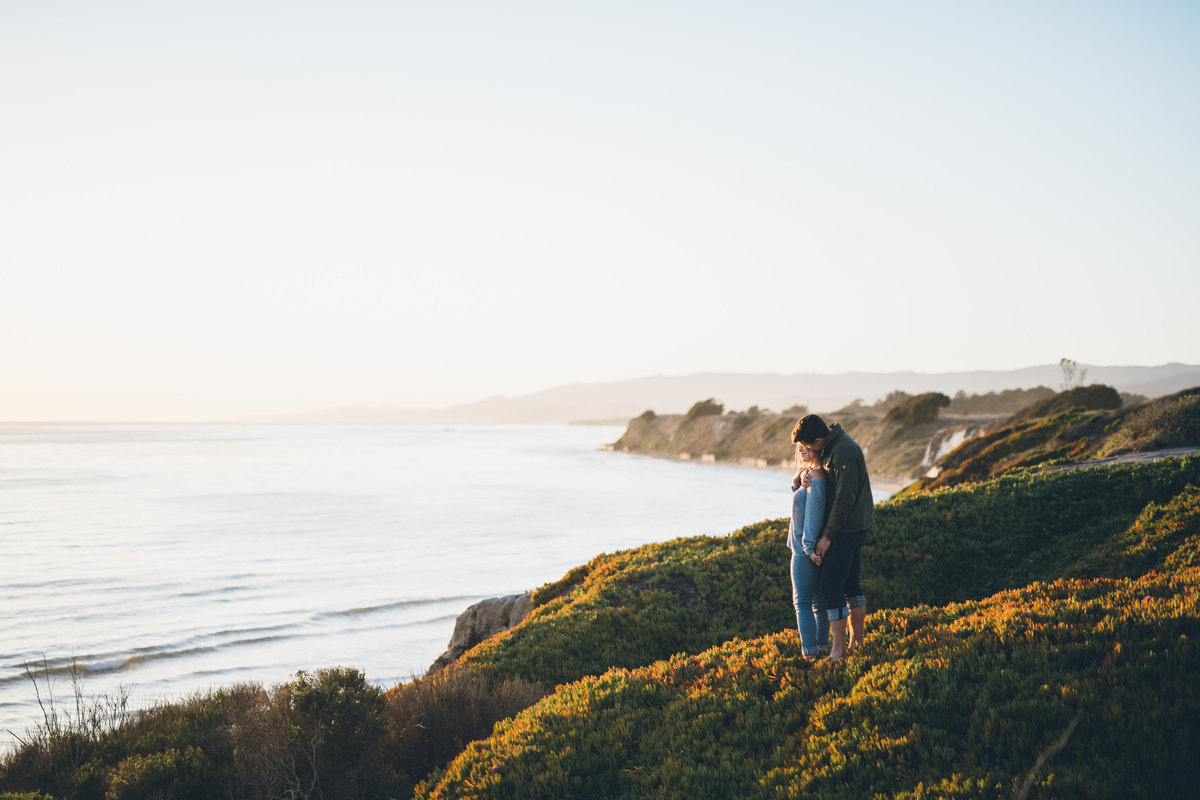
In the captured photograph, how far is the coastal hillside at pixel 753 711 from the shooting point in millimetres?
4867

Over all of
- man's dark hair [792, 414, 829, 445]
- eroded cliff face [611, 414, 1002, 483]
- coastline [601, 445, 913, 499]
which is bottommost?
coastline [601, 445, 913, 499]

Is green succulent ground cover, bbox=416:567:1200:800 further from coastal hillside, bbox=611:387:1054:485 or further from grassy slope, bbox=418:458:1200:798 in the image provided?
coastal hillside, bbox=611:387:1054:485

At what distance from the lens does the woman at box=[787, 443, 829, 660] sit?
656 centimetres

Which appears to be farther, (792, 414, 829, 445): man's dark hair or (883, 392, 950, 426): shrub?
(883, 392, 950, 426): shrub

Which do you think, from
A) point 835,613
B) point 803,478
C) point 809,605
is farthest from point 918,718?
point 803,478

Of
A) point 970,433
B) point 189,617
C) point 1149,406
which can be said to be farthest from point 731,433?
point 189,617

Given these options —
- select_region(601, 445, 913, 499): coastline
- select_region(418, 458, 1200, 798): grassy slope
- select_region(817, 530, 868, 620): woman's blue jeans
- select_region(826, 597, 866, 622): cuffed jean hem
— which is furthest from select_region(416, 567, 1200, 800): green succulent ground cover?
select_region(601, 445, 913, 499): coastline

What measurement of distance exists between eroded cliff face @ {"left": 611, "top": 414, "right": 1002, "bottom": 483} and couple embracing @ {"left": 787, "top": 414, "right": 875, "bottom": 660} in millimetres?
27456

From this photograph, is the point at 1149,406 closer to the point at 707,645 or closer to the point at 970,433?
the point at 707,645

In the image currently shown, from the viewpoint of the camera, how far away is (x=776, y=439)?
2931 inches

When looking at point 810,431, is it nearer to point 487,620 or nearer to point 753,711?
point 753,711

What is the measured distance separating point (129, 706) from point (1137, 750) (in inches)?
523

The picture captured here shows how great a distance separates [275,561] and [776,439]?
5851 centimetres

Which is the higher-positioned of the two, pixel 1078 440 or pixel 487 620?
pixel 1078 440
